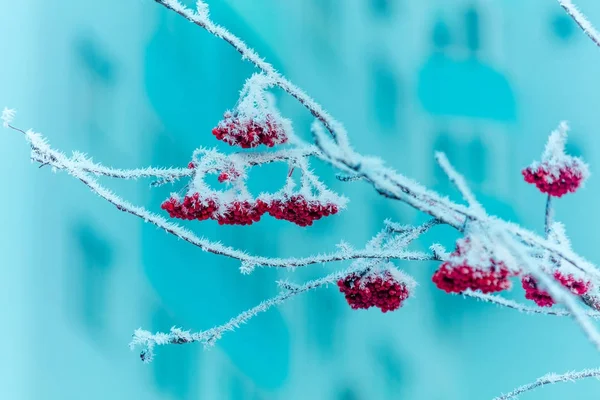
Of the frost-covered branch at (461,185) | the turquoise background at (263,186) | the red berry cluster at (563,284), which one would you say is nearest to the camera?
the frost-covered branch at (461,185)

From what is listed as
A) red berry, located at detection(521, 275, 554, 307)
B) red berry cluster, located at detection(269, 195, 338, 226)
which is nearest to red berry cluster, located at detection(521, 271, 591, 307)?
red berry, located at detection(521, 275, 554, 307)

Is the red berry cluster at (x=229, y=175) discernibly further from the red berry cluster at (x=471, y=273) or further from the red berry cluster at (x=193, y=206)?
the red berry cluster at (x=471, y=273)

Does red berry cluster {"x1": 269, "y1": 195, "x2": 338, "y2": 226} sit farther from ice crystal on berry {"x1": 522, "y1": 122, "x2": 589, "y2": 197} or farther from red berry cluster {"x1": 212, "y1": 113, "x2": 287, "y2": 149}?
ice crystal on berry {"x1": 522, "y1": 122, "x2": 589, "y2": 197}

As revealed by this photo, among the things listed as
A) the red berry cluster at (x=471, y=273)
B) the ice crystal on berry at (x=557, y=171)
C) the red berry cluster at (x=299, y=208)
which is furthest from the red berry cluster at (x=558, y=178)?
the red berry cluster at (x=299, y=208)

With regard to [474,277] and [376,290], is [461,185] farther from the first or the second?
[376,290]

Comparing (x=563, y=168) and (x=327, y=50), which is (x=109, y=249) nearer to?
(x=327, y=50)

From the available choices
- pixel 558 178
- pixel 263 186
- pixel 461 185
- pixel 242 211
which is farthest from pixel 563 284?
pixel 263 186

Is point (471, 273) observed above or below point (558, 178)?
below
